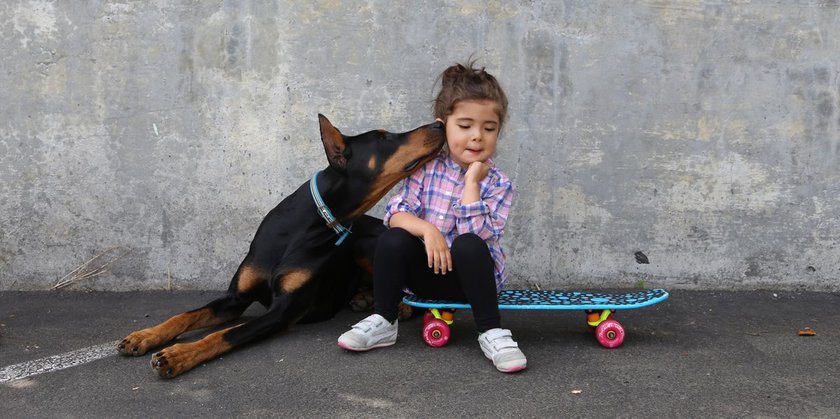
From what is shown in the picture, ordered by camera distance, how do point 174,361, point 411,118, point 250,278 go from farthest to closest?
point 411,118 → point 250,278 → point 174,361

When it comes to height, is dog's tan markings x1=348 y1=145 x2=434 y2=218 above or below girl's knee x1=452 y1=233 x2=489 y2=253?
above

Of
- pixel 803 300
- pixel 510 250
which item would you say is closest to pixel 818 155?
pixel 803 300

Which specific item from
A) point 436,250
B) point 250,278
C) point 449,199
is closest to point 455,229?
point 449,199

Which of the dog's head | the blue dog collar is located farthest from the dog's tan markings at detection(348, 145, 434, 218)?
Result: the blue dog collar

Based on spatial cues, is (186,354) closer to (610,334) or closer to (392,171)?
(392,171)

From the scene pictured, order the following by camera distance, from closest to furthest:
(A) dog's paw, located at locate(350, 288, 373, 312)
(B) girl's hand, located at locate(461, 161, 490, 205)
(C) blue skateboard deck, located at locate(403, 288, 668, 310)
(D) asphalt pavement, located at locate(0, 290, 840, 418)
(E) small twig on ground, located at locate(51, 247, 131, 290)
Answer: (D) asphalt pavement, located at locate(0, 290, 840, 418) → (B) girl's hand, located at locate(461, 161, 490, 205) → (C) blue skateboard deck, located at locate(403, 288, 668, 310) → (A) dog's paw, located at locate(350, 288, 373, 312) → (E) small twig on ground, located at locate(51, 247, 131, 290)

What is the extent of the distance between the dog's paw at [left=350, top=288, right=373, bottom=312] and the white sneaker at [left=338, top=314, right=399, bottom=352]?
62cm

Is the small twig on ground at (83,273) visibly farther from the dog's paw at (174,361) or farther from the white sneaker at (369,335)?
the white sneaker at (369,335)

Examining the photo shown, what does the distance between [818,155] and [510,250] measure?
181 centimetres

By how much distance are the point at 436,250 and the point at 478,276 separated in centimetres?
20

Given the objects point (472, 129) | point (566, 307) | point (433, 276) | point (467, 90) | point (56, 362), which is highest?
point (467, 90)

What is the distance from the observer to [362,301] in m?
3.70

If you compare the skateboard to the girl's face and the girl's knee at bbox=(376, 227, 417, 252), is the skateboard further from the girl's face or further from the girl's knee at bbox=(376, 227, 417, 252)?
the girl's face

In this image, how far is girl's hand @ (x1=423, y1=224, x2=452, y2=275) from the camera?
2916 millimetres
